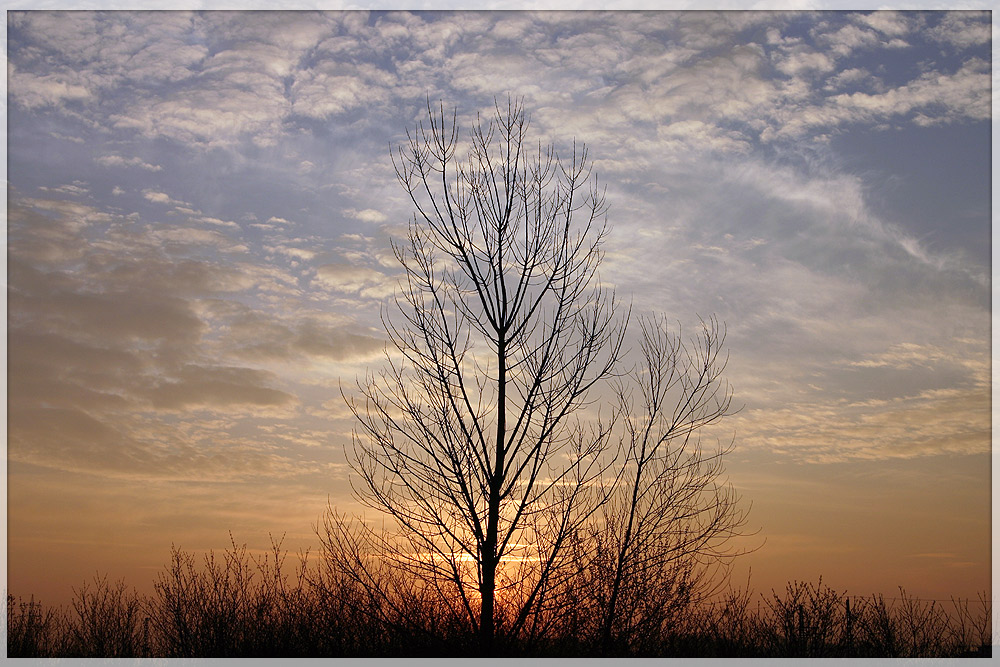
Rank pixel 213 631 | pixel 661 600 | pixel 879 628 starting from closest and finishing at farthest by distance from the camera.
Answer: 1. pixel 661 600
2. pixel 879 628
3. pixel 213 631

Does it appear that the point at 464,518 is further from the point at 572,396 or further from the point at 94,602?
the point at 94,602

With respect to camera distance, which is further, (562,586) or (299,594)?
(299,594)

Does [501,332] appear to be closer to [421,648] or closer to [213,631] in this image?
[421,648]

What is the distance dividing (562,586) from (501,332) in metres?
2.45

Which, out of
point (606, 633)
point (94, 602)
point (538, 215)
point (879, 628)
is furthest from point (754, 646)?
point (94, 602)

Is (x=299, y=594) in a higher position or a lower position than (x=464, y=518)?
lower

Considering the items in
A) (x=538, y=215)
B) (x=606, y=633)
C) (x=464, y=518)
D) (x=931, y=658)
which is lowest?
(x=931, y=658)

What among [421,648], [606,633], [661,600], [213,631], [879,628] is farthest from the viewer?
[213,631]

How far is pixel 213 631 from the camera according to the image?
1355 centimetres

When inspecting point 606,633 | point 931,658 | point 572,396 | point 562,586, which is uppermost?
point 572,396

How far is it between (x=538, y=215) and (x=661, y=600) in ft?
19.8

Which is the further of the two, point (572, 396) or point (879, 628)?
point (879, 628)

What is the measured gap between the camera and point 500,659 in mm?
7242

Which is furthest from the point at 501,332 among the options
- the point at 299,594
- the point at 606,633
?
the point at 299,594
